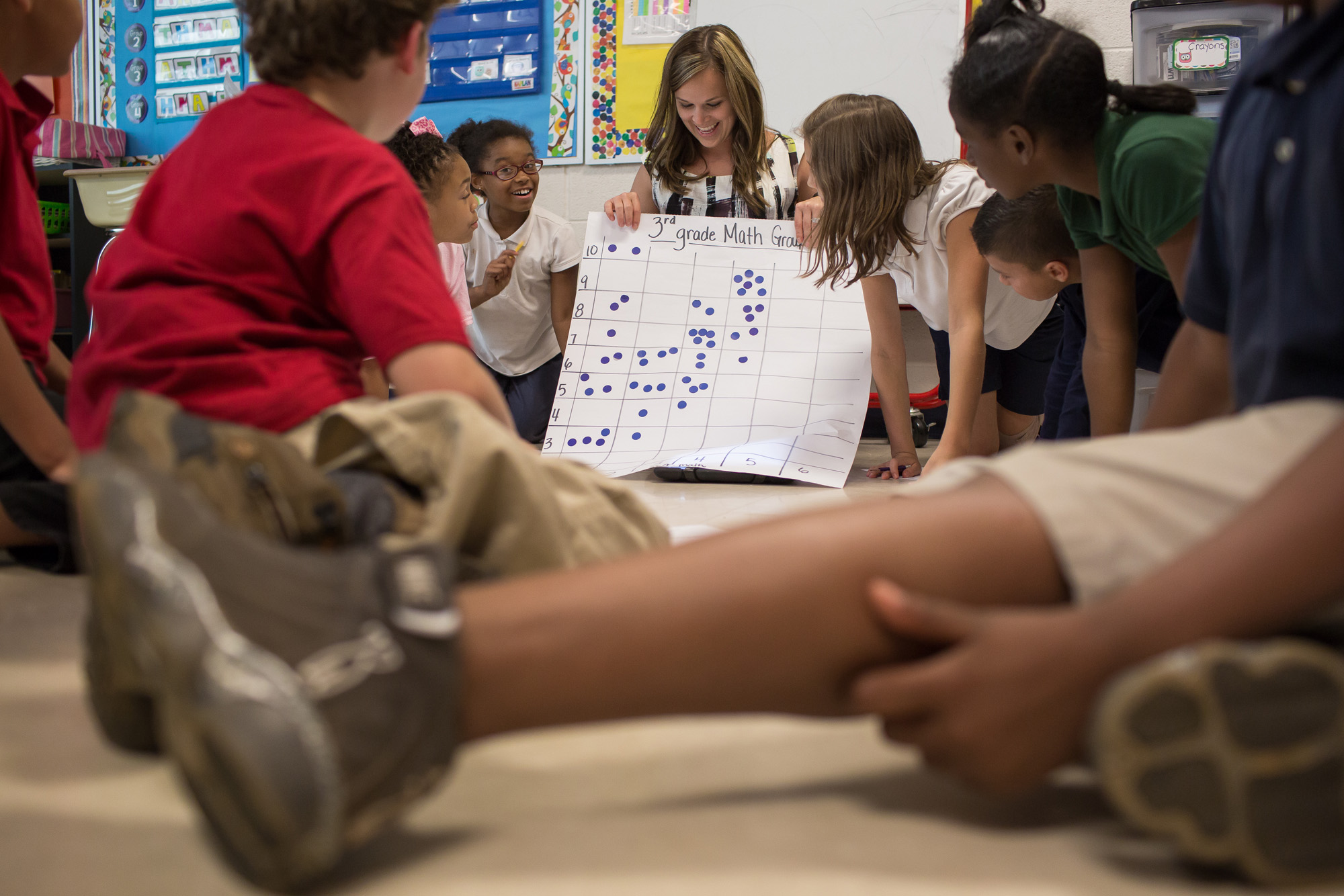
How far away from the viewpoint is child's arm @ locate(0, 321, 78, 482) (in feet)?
3.54

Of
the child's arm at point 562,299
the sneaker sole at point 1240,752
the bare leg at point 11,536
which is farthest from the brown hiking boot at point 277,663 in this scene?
the child's arm at point 562,299

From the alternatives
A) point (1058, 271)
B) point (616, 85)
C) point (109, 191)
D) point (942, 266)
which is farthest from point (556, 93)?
point (1058, 271)

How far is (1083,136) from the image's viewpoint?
4.36 ft

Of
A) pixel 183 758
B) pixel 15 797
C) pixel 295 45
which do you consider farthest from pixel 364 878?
pixel 295 45

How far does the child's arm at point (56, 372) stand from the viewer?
1.40 m

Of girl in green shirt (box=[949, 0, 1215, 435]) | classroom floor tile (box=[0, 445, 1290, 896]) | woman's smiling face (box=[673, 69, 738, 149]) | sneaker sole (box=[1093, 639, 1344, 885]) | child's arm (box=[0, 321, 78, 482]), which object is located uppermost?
woman's smiling face (box=[673, 69, 738, 149])

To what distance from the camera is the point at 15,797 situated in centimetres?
58

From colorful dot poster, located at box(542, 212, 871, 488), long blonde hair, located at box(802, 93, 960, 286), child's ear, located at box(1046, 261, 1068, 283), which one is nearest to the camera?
child's ear, located at box(1046, 261, 1068, 283)

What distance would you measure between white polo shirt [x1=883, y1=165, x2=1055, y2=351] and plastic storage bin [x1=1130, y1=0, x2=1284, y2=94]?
0.78 m

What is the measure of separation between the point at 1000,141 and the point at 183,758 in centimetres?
127

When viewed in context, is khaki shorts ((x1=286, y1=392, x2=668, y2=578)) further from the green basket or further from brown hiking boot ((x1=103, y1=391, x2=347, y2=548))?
the green basket

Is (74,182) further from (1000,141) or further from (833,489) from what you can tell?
(1000,141)

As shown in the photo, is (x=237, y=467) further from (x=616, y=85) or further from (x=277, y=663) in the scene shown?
(x=616, y=85)

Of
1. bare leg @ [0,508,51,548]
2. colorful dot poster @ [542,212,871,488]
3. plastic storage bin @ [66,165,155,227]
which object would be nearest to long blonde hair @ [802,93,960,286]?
colorful dot poster @ [542,212,871,488]
